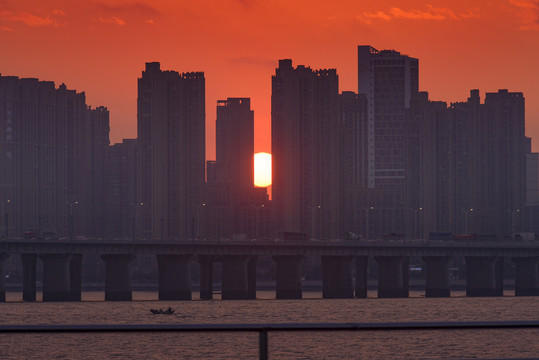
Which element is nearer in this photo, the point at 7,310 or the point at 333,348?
the point at 333,348

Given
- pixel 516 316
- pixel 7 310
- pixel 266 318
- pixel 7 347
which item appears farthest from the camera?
pixel 7 310

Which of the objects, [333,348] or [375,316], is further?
[375,316]

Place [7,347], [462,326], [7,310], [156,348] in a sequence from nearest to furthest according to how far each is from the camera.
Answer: [462,326], [7,347], [156,348], [7,310]

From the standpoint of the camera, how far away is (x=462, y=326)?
13961mm

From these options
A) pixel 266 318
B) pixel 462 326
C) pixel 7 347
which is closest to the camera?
pixel 462 326

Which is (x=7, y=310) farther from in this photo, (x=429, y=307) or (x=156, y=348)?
(x=156, y=348)

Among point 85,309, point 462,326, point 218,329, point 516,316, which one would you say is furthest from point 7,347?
point 85,309

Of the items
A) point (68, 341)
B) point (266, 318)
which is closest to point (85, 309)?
point (266, 318)

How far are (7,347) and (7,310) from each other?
543 feet

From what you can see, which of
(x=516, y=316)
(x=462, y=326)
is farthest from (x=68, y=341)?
(x=516, y=316)

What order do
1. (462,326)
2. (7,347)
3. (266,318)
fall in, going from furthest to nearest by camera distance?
(266,318), (7,347), (462,326)

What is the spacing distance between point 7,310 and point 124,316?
32750mm

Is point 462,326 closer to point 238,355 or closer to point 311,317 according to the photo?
point 238,355

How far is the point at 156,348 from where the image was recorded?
16969 mm
